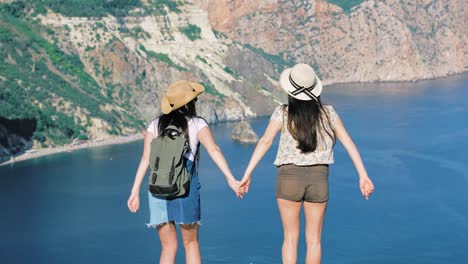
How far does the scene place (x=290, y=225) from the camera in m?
9.74

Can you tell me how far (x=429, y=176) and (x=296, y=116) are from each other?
62.3 meters

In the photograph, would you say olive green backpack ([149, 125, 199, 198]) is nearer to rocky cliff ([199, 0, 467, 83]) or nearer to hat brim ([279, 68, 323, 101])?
hat brim ([279, 68, 323, 101])

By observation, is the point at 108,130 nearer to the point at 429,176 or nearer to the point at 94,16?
the point at 94,16

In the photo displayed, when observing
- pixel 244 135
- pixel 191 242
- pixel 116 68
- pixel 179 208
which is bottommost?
pixel 191 242

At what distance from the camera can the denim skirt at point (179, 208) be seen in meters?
9.59

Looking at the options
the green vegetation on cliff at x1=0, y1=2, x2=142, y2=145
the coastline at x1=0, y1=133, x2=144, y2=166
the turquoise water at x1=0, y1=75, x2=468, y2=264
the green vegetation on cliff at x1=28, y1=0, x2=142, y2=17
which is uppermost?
the green vegetation on cliff at x1=28, y1=0, x2=142, y2=17

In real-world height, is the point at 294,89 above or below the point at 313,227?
above

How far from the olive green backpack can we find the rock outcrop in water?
243 feet

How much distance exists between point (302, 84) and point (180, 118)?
1.07m

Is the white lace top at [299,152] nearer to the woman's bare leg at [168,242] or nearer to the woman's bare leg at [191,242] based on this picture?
the woman's bare leg at [191,242]

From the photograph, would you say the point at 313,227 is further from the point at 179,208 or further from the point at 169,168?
the point at 169,168

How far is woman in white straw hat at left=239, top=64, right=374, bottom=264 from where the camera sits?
9633 mm

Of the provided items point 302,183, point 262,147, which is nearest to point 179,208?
point 262,147

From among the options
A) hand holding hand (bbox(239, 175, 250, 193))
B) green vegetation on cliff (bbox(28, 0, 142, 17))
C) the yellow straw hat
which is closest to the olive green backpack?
the yellow straw hat
